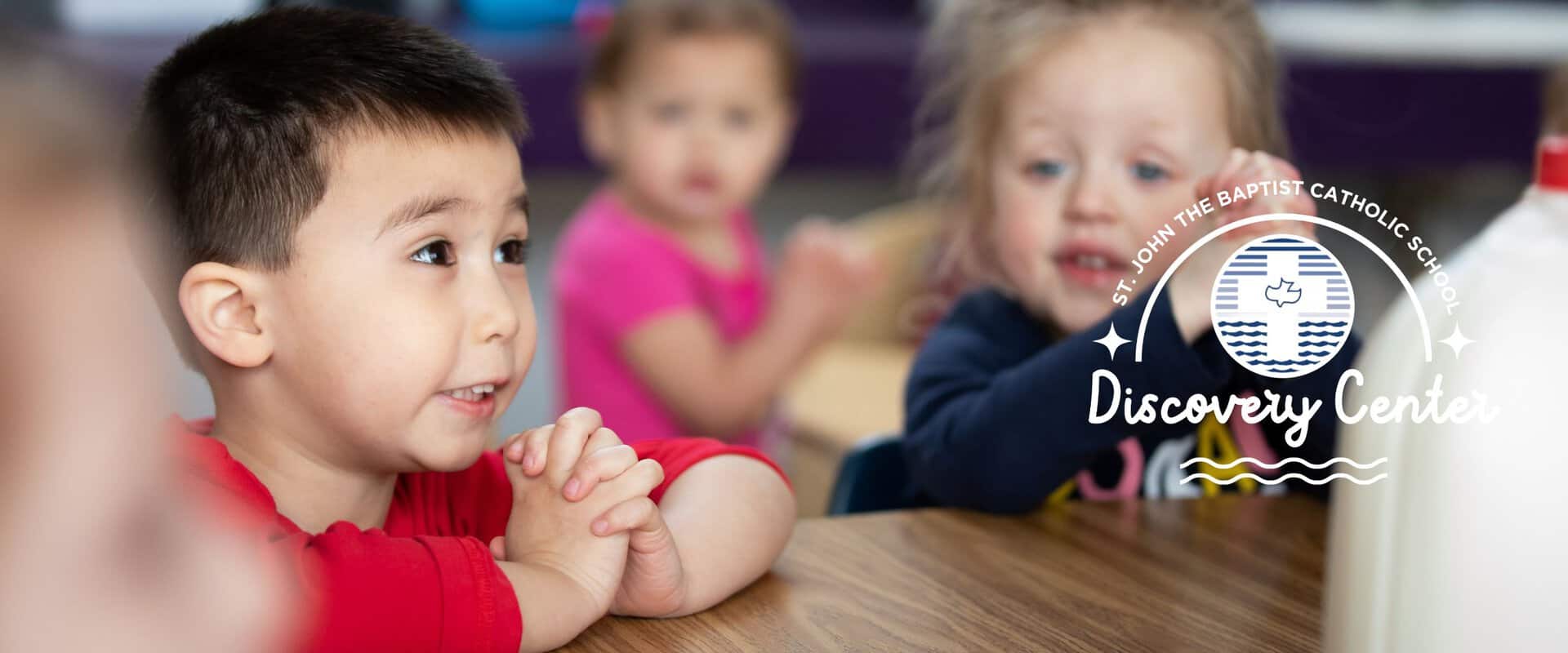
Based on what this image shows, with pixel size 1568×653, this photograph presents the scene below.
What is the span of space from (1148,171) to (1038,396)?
0.44ft

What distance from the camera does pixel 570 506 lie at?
67 centimetres

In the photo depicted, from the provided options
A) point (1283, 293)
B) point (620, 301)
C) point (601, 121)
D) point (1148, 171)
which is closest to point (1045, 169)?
point (1148, 171)

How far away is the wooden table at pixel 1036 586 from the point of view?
678mm

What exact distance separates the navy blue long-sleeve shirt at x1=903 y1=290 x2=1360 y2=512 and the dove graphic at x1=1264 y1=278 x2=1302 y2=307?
0.10 ft

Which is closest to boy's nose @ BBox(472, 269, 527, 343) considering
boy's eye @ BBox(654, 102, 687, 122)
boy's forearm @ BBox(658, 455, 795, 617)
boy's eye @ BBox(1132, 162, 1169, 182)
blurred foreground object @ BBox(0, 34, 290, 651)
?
boy's forearm @ BBox(658, 455, 795, 617)

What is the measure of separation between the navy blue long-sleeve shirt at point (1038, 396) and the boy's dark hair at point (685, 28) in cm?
111

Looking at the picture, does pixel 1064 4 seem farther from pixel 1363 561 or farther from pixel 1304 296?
pixel 1363 561

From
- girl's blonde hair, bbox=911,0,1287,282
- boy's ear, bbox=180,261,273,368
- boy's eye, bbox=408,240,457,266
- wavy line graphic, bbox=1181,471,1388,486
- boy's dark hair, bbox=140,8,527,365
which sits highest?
girl's blonde hair, bbox=911,0,1287,282

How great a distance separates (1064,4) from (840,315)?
3.43ft

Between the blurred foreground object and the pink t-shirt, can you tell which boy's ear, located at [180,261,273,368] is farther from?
the pink t-shirt

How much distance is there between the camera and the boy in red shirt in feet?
2.15

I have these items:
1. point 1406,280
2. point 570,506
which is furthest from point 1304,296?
point 570,506

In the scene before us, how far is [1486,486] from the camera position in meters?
0.48

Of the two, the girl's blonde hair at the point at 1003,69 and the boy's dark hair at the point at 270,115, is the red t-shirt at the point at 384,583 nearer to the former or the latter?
the boy's dark hair at the point at 270,115
